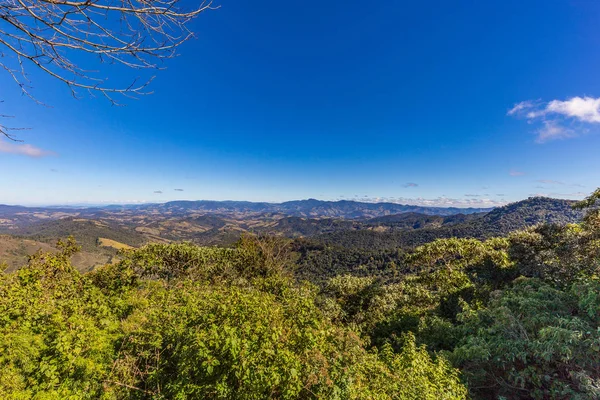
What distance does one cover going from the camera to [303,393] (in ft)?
13.0

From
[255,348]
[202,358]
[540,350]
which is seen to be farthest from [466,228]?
[202,358]

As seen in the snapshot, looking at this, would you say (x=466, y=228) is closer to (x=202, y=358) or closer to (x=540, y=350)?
(x=540, y=350)

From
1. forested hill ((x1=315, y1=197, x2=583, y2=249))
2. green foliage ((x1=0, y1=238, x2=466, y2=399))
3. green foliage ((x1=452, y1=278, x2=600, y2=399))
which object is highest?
green foliage ((x1=0, y1=238, x2=466, y2=399))

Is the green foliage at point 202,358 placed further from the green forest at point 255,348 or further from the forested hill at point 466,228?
the forested hill at point 466,228

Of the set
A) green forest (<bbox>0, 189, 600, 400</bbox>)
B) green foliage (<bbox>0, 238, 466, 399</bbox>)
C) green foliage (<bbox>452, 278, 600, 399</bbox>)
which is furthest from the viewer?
green foliage (<bbox>452, 278, 600, 399</bbox>)

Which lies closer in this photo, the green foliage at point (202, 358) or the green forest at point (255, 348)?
the green foliage at point (202, 358)

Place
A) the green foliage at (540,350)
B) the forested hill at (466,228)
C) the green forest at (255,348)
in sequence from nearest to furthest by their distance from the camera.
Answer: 1. the green forest at (255,348)
2. the green foliage at (540,350)
3. the forested hill at (466,228)

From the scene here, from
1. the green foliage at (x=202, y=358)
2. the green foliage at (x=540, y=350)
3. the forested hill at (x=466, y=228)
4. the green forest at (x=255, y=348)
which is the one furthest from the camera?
the forested hill at (x=466, y=228)

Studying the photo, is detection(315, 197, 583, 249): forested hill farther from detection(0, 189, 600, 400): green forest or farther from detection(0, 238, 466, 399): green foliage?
detection(0, 238, 466, 399): green foliage

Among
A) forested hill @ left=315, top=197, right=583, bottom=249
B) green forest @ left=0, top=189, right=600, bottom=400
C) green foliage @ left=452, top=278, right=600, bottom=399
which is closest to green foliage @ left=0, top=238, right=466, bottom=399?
green forest @ left=0, top=189, right=600, bottom=400

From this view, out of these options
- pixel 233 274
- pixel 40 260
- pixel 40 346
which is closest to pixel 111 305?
pixel 40 346

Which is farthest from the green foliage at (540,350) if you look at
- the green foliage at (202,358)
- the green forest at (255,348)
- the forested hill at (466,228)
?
the forested hill at (466,228)

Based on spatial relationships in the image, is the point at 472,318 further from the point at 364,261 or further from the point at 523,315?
the point at 364,261

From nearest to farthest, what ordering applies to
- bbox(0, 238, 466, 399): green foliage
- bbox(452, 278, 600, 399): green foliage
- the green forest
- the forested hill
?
bbox(0, 238, 466, 399): green foliage → the green forest → bbox(452, 278, 600, 399): green foliage → the forested hill
